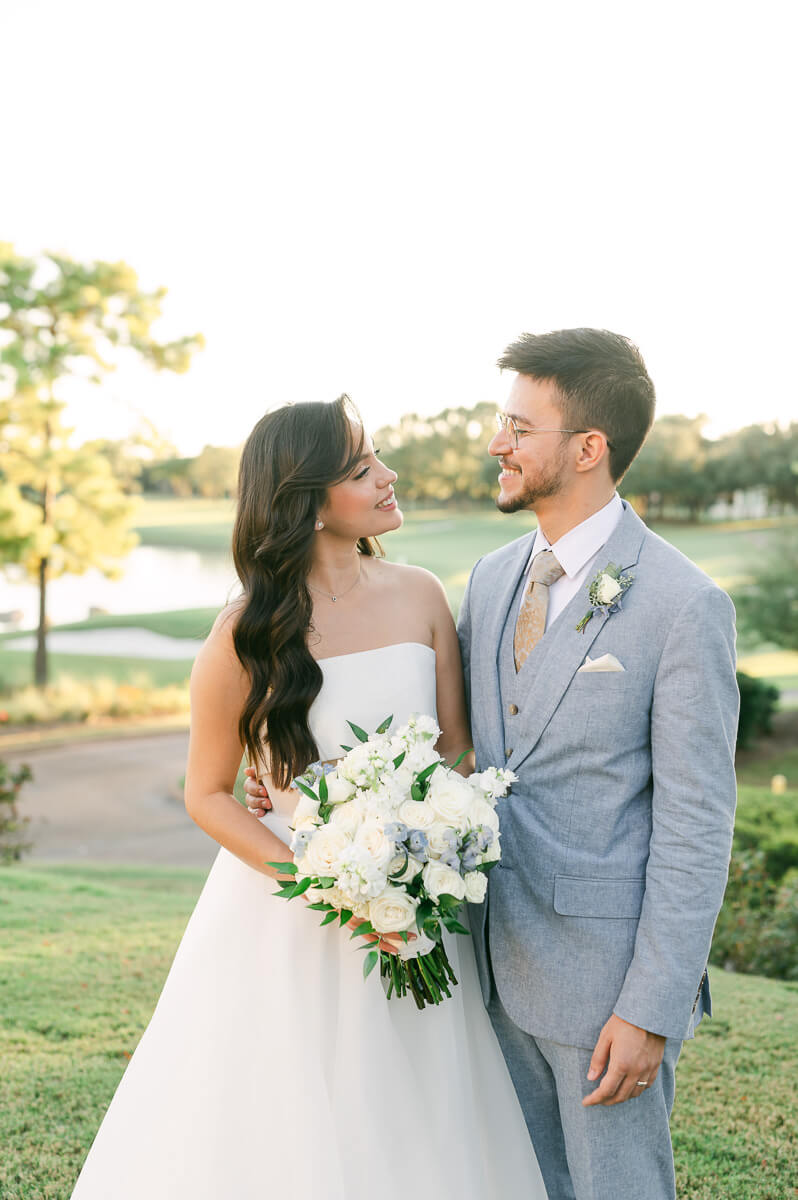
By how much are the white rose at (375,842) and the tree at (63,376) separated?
61.0 feet

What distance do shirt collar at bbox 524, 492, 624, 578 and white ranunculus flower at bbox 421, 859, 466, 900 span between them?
0.90 meters

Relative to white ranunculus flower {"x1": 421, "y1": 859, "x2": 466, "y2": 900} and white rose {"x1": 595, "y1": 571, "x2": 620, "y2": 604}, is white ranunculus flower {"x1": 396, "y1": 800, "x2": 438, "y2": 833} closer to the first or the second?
white ranunculus flower {"x1": 421, "y1": 859, "x2": 466, "y2": 900}

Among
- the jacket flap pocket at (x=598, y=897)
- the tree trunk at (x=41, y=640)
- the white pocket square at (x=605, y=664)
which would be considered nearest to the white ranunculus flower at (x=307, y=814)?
the jacket flap pocket at (x=598, y=897)

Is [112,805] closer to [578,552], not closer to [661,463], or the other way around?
[661,463]

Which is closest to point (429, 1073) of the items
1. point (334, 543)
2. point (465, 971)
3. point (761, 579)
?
point (465, 971)

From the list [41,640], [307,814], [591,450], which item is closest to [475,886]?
[307,814]

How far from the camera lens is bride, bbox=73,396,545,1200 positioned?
9.26 ft

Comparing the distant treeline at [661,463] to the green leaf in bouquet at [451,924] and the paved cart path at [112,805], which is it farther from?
the green leaf in bouquet at [451,924]

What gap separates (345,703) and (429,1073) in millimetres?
1082

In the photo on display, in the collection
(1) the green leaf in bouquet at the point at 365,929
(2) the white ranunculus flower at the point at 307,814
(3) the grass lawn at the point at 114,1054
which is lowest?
(3) the grass lawn at the point at 114,1054

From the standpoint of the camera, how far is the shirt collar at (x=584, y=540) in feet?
9.12

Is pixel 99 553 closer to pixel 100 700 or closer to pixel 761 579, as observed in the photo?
pixel 100 700

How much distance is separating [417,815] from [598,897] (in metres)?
0.59

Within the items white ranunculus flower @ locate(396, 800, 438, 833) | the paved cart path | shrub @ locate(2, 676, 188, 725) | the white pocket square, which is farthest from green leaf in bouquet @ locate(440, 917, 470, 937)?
shrub @ locate(2, 676, 188, 725)
